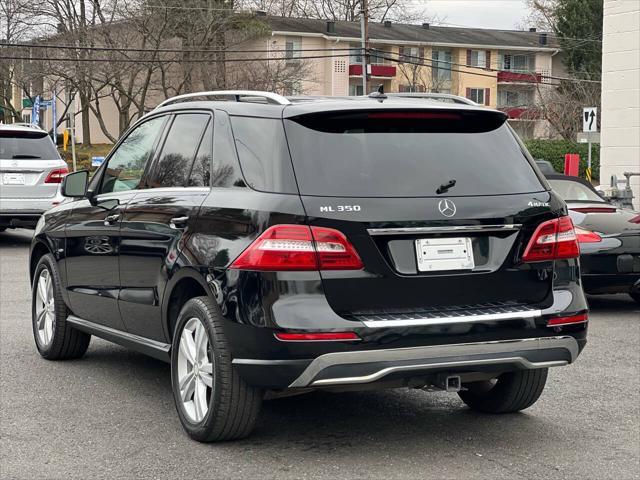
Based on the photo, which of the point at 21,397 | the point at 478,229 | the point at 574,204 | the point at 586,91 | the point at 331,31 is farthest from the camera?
the point at 331,31

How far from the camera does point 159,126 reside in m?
6.58

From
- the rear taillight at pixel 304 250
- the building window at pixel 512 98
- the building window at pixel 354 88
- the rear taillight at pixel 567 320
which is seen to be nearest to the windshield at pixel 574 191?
the rear taillight at pixel 567 320

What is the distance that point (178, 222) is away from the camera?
A: 5.78 m

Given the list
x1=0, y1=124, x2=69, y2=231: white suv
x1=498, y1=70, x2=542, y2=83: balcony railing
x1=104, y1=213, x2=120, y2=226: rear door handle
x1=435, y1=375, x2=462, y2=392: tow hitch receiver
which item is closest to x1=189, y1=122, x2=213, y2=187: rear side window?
x1=104, y1=213, x2=120, y2=226: rear door handle

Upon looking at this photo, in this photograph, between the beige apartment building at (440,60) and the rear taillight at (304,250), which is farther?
the beige apartment building at (440,60)

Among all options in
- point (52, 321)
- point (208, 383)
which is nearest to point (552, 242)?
point (208, 383)

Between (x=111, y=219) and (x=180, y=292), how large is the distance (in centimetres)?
116

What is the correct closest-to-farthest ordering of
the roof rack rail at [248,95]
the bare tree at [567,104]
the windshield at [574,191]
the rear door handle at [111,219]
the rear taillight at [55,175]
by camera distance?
the roof rack rail at [248,95]
the rear door handle at [111,219]
the windshield at [574,191]
the rear taillight at [55,175]
the bare tree at [567,104]

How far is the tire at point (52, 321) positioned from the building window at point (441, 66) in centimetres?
6784

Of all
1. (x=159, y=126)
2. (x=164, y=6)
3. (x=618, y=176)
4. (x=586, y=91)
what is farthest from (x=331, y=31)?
(x=159, y=126)

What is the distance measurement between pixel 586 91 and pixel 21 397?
6487 centimetres

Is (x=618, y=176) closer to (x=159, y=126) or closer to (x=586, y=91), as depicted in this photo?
(x=159, y=126)

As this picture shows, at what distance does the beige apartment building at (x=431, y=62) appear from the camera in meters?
73.0

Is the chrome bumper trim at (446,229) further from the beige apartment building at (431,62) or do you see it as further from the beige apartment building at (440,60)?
the beige apartment building at (431,62)
